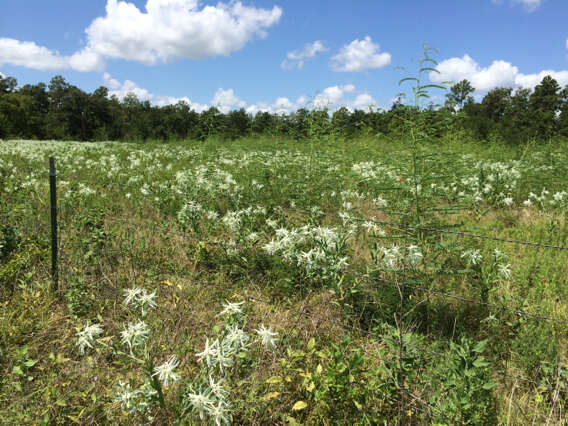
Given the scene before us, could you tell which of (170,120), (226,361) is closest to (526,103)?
(170,120)

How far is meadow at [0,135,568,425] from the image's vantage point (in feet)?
6.82

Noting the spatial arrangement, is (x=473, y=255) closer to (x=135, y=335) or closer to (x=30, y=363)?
(x=135, y=335)

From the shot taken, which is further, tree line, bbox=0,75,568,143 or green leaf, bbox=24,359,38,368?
tree line, bbox=0,75,568,143

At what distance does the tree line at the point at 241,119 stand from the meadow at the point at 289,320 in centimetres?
167

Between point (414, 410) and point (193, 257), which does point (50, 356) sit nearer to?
point (193, 257)

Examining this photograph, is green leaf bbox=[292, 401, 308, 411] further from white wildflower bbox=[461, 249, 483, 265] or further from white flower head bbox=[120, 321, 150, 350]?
white wildflower bbox=[461, 249, 483, 265]

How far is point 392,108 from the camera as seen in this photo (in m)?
4.06

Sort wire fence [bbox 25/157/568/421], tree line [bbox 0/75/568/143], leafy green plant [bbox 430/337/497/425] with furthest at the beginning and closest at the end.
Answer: tree line [bbox 0/75/568/143] < wire fence [bbox 25/157/568/421] < leafy green plant [bbox 430/337/497/425]

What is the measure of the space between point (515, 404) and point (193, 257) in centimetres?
360

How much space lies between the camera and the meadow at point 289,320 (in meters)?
2.08

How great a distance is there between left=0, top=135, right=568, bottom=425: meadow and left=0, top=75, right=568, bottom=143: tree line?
1.67 metres

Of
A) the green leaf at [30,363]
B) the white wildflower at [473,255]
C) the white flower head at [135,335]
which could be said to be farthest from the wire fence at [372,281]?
the white flower head at [135,335]

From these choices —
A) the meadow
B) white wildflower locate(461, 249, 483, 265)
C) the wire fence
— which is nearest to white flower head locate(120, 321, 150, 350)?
the meadow

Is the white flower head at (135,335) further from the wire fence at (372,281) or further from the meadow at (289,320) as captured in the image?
the wire fence at (372,281)
